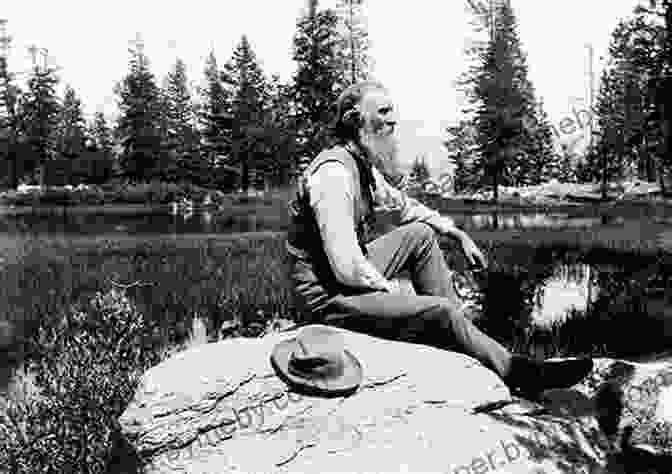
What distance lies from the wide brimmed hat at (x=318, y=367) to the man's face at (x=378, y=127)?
4.10 ft

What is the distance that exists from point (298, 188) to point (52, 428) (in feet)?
8.54

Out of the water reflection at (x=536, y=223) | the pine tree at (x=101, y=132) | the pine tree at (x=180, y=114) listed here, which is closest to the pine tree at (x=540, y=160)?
the water reflection at (x=536, y=223)

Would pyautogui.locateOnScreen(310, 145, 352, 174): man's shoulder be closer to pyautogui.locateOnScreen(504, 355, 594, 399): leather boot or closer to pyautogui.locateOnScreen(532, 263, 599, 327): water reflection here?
pyautogui.locateOnScreen(504, 355, 594, 399): leather boot

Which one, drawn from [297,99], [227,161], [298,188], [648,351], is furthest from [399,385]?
[227,161]

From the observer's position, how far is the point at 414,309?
154 inches

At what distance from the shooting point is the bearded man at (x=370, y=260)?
3.82 m

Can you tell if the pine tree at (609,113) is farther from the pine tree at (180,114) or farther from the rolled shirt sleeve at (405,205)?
the pine tree at (180,114)

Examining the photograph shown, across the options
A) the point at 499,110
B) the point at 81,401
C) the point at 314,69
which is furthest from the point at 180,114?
the point at 81,401

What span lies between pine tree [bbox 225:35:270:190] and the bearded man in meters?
54.3

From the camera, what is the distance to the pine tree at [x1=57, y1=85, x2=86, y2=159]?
210 ft

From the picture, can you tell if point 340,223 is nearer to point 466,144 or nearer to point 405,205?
point 405,205

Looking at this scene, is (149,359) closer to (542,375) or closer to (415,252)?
(415,252)

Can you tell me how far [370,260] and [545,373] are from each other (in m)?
1.34

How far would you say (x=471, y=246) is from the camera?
4.34 metres
